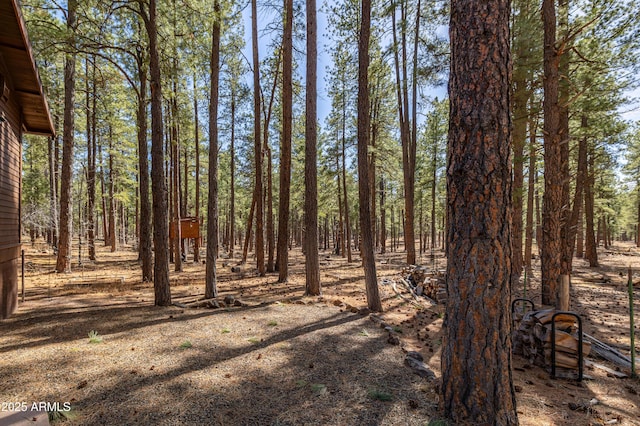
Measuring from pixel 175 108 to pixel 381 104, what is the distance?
44.0ft

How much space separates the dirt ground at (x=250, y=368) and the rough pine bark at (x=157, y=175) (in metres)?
0.85

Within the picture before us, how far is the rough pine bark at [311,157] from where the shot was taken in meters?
8.36

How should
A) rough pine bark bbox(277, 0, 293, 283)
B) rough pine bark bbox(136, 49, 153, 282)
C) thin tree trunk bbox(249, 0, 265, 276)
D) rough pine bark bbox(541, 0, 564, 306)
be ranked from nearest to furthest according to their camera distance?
rough pine bark bbox(541, 0, 564, 306) → rough pine bark bbox(277, 0, 293, 283) → rough pine bark bbox(136, 49, 153, 282) → thin tree trunk bbox(249, 0, 265, 276)

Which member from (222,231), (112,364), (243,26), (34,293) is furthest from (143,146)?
(222,231)

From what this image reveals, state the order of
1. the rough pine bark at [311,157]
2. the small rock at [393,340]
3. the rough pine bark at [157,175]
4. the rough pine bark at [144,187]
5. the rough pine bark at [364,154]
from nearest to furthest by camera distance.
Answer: the small rock at [393,340] < the rough pine bark at [364,154] < the rough pine bark at [157,175] < the rough pine bark at [311,157] < the rough pine bark at [144,187]

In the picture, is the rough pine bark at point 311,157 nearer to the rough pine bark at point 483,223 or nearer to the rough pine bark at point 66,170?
the rough pine bark at point 483,223

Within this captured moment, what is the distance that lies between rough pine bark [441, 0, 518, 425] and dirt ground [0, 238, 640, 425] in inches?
24.0

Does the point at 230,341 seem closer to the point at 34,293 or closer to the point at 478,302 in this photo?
the point at 478,302

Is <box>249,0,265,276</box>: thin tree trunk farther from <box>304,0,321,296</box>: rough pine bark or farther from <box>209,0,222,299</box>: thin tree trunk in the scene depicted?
<box>304,0,321,296</box>: rough pine bark

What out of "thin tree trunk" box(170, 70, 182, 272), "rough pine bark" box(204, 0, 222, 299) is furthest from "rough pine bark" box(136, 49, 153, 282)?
"rough pine bark" box(204, 0, 222, 299)

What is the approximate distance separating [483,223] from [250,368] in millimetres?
3632

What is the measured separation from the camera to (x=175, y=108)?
1283 centimetres

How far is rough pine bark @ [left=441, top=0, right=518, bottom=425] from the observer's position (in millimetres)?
2674

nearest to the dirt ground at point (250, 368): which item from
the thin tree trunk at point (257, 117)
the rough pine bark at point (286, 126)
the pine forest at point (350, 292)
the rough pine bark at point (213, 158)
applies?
→ the pine forest at point (350, 292)
